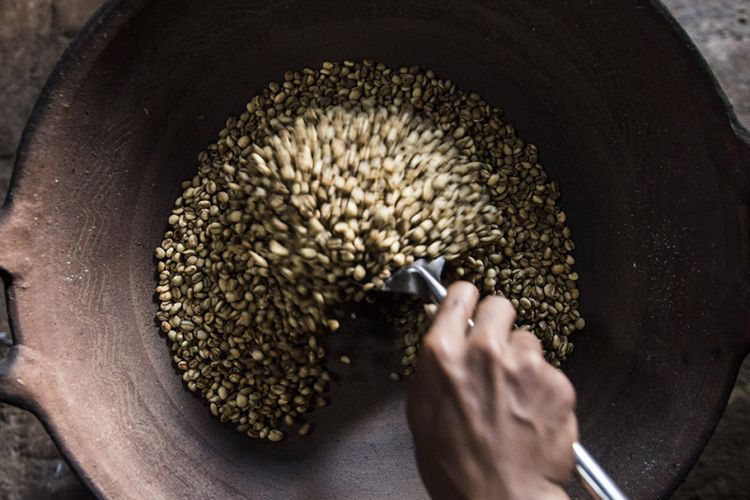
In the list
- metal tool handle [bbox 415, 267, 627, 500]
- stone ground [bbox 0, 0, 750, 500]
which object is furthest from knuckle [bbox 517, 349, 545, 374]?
stone ground [bbox 0, 0, 750, 500]

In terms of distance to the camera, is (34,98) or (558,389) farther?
(34,98)

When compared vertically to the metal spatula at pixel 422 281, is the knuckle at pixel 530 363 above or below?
above

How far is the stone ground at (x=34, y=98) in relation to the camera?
140cm

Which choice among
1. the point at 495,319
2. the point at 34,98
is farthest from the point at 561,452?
the point at 34,98

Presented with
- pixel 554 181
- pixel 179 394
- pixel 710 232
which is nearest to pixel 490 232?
pixel 554 181

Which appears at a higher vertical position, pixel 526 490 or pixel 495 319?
pixel 495 319

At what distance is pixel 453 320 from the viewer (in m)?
0.95

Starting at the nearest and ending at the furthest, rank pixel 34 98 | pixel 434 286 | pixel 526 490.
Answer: pixel 526 490 < pixel 434 286 < pixel 34 98

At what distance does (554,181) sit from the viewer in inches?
52.4

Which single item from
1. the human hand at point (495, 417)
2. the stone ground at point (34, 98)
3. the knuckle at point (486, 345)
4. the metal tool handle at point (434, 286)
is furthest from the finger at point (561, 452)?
the stone ground at point (34, 98)

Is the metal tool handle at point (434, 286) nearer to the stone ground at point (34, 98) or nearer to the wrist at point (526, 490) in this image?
the wrist at point (526, 490)

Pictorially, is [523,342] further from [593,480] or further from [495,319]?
[593,480]

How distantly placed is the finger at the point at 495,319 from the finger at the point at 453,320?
0.06 ft

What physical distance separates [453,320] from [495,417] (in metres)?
0.13
